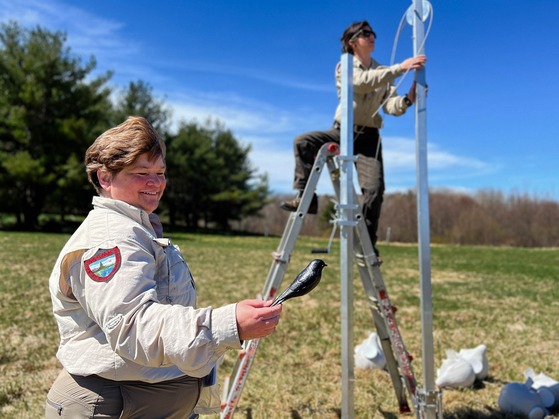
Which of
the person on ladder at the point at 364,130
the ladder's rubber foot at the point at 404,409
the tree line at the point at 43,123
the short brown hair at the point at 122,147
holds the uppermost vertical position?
the tree line at the point at 43,123

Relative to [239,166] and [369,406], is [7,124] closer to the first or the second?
[239,166]

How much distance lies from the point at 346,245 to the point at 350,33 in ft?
4.73

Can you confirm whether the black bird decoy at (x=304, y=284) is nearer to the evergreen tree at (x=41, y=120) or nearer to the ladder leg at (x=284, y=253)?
the ladder leg at (x=284, y=253)

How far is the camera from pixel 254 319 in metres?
1.29


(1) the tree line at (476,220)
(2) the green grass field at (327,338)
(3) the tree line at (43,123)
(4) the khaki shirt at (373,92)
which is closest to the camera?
(4) the khaki shirt at (373,92)

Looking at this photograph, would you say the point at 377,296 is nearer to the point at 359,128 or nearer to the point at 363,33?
the point at 359,128

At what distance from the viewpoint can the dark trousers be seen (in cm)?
349

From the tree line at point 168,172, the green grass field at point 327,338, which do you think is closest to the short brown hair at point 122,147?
the green grass field at point 327,338

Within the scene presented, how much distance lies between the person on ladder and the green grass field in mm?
1579

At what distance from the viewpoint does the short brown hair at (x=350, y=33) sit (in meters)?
3.40

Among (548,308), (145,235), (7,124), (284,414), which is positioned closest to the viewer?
(145,235)

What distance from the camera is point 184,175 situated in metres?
40.2

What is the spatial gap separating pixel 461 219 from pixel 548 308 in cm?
2930

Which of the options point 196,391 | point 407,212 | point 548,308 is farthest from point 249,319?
point 407,212
